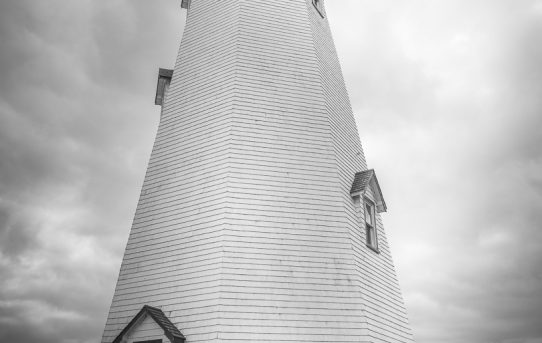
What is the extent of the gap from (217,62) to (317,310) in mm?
7746

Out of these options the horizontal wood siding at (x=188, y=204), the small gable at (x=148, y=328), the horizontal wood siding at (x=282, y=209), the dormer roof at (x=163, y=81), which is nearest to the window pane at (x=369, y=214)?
the horizontal wood siding at (x=282, y=209)

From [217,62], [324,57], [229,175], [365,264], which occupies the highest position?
[324,57]

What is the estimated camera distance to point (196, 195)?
1045cm

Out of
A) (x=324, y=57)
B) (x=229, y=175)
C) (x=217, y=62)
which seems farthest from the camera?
(x=324, y=57)

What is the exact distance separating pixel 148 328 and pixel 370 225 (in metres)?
6.46

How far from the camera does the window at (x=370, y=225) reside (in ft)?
38.4

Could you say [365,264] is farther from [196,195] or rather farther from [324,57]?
[324,57]

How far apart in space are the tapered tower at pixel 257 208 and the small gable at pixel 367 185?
1.7 inches

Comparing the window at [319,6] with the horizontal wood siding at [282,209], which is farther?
the window at [319,6]

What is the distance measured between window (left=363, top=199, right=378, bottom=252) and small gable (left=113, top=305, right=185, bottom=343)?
5.73 meters

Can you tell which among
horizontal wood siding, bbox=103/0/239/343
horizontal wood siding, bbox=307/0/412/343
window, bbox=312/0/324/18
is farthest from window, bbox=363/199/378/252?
window, bbox=312/0/324/18

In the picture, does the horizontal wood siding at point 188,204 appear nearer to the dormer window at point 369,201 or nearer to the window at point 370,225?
the dormer window at point 369,201

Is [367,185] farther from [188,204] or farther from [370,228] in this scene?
Answer: [188,204]

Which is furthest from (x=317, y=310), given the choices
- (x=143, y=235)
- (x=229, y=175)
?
(x=143, y=235)
